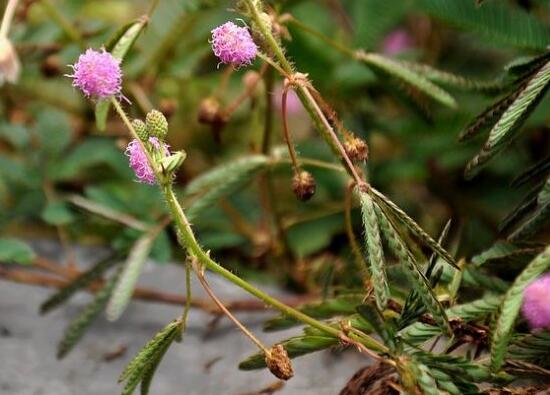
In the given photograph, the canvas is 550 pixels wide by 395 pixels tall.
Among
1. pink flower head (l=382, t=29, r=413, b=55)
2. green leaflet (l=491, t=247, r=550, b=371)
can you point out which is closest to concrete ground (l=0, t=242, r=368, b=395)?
green leaflet (l=491, t=247, r=550, b=371)

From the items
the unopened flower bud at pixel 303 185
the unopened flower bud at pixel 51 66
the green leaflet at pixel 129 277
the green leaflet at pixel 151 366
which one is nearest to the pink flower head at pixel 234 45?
the unopened flower bud at pixel 303 185

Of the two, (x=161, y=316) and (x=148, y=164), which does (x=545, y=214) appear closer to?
(x=148, y=164)

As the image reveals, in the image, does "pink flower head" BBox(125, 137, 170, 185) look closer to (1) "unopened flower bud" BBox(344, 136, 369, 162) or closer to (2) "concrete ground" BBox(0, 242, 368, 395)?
(1) "unopened flower bud" BBox(344, 136, 369, 162)

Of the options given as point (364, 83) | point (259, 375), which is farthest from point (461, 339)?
point (364, 83)

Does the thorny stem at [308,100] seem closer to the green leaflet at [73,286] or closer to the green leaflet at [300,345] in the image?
the green leaflet at [300,345]

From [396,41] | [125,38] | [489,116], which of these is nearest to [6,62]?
[125,38]
